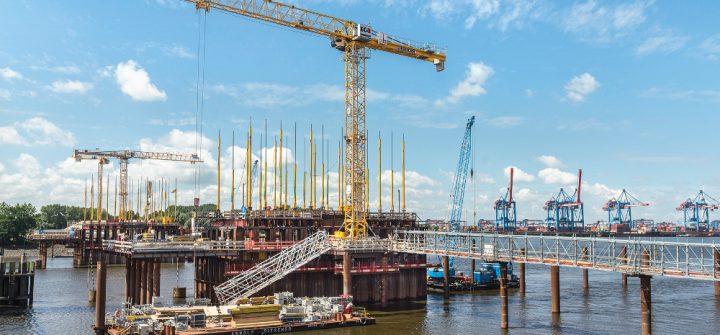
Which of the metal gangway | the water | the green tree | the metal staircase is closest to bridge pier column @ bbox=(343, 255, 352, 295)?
the metal staircase

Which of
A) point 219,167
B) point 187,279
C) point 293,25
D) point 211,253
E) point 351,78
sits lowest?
point 187,279

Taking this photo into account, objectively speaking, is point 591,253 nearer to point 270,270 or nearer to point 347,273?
point 347,273

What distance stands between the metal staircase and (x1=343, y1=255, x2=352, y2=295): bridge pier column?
2.14 meters

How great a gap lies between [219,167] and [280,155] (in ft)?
29.8

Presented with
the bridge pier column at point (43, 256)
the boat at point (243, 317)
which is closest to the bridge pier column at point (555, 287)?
the boat at point (243, 317)

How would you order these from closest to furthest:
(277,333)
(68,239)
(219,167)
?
(277,333), (219,167), (68,239)

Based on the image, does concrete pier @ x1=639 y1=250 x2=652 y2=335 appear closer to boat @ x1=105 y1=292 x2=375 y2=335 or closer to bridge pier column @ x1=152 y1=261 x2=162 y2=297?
boat @ x1=105 y1=292 x2=375 y2=335

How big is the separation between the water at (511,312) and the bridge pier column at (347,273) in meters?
4.10

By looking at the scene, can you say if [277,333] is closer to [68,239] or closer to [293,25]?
[293,25]

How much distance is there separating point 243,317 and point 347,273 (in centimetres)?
1509

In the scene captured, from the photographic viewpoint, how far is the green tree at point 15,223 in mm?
162250

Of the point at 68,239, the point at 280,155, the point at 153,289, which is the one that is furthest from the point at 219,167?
the point at 68,239

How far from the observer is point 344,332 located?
53.0m

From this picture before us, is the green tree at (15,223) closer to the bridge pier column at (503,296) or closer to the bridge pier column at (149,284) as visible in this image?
the bridge pier column at (149,284)
